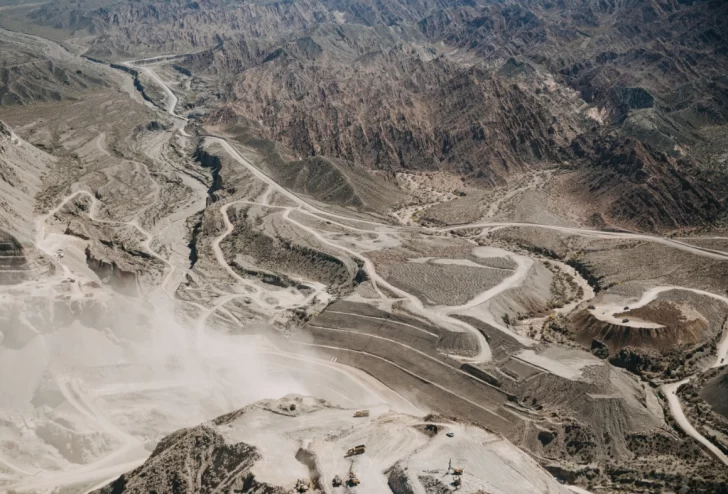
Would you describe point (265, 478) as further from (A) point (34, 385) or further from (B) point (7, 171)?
(B) point (7, 171)

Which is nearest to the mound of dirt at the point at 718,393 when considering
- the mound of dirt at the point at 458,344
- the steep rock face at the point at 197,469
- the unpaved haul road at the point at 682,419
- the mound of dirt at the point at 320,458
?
the unpaved haul road at the point at 682,419

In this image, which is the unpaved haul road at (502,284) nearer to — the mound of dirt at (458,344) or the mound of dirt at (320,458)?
the mound of dirt at (458,344)

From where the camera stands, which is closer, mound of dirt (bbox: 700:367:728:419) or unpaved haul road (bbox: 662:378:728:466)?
unpaved haul road (bbox: 662:378:728:466)

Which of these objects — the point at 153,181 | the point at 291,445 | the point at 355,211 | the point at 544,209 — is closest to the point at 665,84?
the point at 544,209

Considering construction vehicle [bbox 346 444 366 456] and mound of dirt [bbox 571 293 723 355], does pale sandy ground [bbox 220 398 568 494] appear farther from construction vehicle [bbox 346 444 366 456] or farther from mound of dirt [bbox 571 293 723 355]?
mound of dirt [bbox 571 293 723 355]

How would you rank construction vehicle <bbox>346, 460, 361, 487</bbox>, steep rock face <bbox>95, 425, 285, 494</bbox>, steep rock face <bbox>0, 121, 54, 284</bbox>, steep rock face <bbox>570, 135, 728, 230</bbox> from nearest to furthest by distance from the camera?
construction vehicle <bbox>346, 460, 361, 487</bbox>
steep rock face <bbox>95, 425, 285, 494</bbox>
steep rock face <bbox>0, 121, 54, 284</bbox>
steep rock face <bbox>570, 135, 728, 230</bbox>

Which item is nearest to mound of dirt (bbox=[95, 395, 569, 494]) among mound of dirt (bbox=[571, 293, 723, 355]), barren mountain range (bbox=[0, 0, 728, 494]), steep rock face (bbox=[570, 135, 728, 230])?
barren mountain range (bbox=[0, 0, 728, 494])

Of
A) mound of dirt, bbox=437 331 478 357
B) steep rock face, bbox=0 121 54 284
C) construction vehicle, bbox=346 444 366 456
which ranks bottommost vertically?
steep rock face, bbox=0 121 54 284

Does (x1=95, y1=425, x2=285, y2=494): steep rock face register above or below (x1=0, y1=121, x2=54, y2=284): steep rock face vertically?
above
